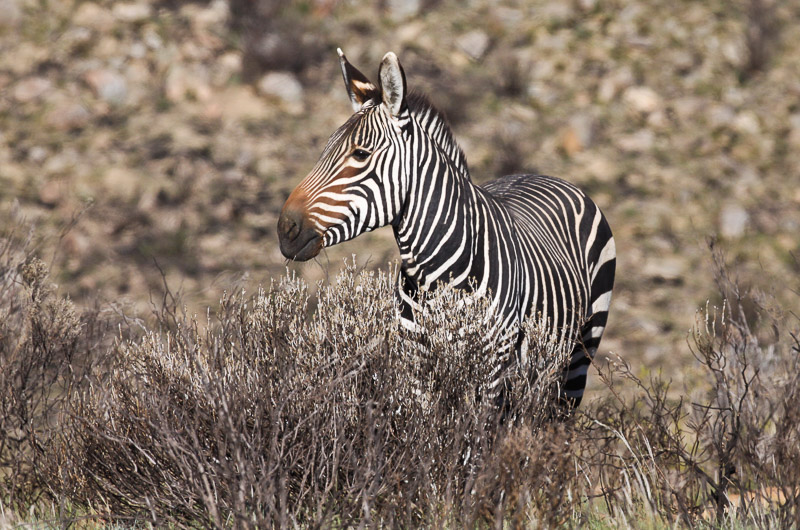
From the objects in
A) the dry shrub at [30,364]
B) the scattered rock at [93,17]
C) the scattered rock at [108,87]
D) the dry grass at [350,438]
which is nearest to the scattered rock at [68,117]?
the scattered rock at [108,87]

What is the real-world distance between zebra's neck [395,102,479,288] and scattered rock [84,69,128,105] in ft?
33.6

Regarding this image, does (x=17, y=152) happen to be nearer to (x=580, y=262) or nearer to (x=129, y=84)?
(x=129, y=84)

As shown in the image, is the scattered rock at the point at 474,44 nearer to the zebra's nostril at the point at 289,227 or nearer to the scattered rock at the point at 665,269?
the scattered rock at the point at 665,269

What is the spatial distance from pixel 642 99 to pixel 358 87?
10.0 metres

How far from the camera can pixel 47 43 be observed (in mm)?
14055

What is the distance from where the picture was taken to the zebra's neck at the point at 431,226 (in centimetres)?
437

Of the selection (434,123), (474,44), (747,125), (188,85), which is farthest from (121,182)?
(747,125)

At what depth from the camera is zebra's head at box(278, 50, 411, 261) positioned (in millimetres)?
4051

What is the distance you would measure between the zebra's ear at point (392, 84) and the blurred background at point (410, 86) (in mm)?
6326

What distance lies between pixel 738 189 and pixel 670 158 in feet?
3.52

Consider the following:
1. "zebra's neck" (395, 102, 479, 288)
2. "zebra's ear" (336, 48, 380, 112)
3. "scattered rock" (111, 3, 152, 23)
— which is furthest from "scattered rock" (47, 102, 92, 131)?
"zebra's neck" (395, 102, 479, 288)

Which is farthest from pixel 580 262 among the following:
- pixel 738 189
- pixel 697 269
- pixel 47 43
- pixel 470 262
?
pixel 47 43

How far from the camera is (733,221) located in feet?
38.6

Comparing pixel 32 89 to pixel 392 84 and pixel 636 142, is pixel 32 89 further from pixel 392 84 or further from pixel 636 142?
pixel 392 84
